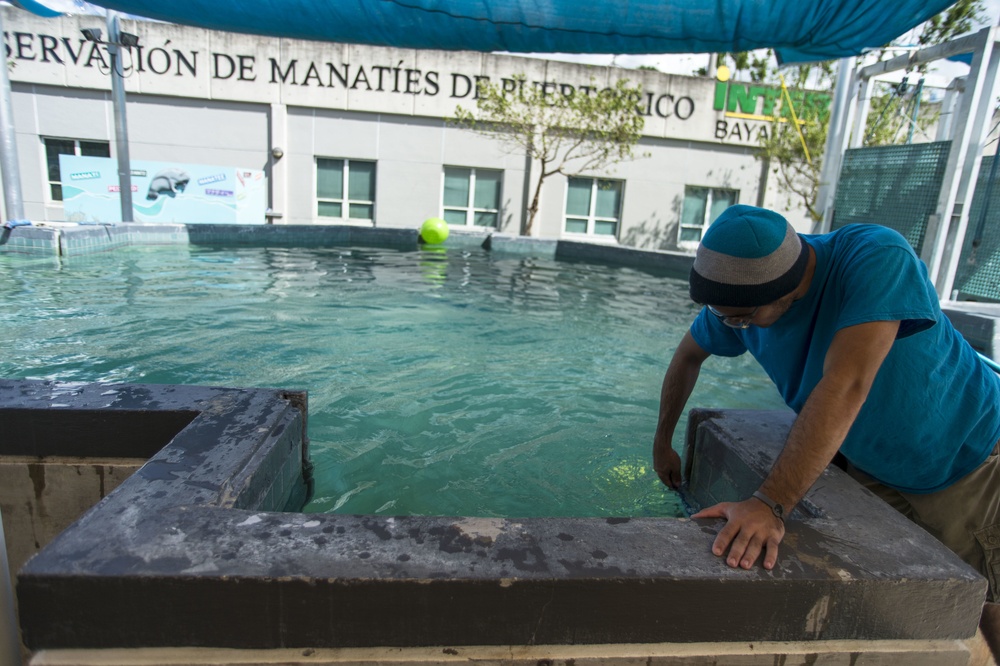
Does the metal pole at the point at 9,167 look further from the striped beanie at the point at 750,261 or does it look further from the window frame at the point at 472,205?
the striped beanie at the point at 750,261

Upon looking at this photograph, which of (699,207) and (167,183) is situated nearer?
(167,183)

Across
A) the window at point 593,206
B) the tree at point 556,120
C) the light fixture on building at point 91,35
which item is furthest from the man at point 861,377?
the window at point 593,206

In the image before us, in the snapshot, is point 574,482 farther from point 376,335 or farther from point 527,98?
point 527,98

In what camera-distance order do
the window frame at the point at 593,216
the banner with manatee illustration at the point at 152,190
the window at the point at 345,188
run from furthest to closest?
the window frame at the point at 593,216 → the window at the point at 345,188 → the banner with manatee illustration at the point at 152,190

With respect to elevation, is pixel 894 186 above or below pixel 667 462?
above

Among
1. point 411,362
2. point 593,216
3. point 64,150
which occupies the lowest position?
point 411,362

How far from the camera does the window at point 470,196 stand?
64.8ft

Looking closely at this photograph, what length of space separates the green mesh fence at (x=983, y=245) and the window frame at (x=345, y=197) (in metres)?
16.0

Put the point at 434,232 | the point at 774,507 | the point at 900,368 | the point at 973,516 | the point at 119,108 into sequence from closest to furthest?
1. the point at 774,507
2. the point at 900,368
3. the point at 973,516
4. the point at 119,108
5. the point at 434,232

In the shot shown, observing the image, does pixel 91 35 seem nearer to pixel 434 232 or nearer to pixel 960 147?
pixel 434 232

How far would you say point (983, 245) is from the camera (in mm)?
6062

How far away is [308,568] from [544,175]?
18.1 meters

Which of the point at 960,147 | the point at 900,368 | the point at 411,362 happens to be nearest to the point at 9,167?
the point at 411,362

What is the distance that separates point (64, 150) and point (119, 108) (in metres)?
6.93
